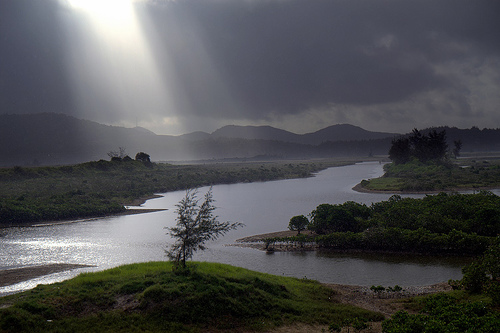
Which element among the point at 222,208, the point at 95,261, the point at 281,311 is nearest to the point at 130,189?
the point at 222,208

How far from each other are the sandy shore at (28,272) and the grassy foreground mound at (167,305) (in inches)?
313

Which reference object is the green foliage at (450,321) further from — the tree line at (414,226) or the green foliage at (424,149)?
the green foliage at (424,149)

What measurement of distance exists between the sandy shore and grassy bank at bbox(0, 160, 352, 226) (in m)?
24.3

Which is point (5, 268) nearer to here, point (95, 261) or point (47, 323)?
point (95, 261)

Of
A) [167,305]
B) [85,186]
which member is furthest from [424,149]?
[167,305]

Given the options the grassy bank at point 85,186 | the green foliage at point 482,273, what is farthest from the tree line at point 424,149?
the green foliage at point 482,273

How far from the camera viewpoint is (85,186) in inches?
3177

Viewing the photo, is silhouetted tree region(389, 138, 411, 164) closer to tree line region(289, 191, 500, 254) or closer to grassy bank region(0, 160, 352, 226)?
grassy bank region(0, 160, 352, 226)

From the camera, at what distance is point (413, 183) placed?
77.3 metres

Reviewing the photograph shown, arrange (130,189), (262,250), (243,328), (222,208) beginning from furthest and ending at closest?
(130,189), (222,208), (262,250), (243,328)

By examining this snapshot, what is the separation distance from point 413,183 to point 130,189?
192 feet

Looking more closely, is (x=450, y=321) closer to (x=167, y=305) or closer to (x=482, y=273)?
(x=482, y=273)

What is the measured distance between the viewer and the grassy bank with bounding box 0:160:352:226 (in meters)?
51.8

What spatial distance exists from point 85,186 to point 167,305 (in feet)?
236
